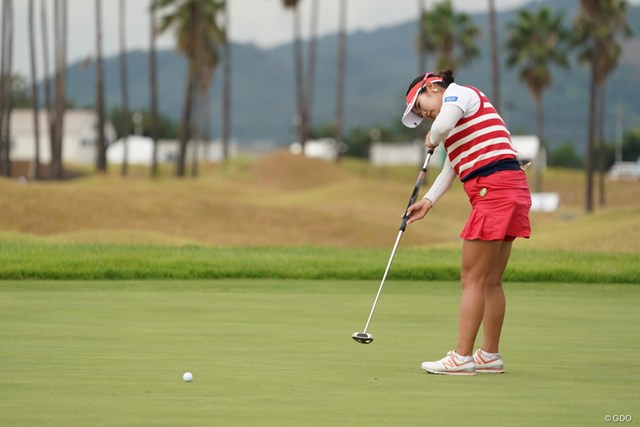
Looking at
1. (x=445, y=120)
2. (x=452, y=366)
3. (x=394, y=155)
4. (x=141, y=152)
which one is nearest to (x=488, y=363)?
(x=452, y=366)

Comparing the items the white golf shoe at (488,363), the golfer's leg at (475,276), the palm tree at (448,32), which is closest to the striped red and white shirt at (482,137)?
the golfer's leg at (475,276)

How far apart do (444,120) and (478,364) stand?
158 centimetres

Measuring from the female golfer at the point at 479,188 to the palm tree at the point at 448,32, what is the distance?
9662cm

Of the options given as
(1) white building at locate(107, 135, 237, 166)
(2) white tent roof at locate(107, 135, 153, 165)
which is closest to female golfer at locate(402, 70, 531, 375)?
(1) white building at locate(107, 135, 237, 166)

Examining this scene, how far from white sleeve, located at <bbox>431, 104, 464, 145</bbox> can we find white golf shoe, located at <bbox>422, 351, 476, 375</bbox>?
1383 mm

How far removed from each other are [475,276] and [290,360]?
132 cm

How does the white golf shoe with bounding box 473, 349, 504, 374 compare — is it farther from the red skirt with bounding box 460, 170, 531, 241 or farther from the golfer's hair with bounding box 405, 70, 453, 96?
the golfer's hair with bounding box 405, 70, 453, 96

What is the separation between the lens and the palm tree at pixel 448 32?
105 metres

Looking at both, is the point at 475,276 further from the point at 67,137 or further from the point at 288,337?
the point at 67,137

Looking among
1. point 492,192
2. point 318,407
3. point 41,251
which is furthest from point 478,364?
point 41,251

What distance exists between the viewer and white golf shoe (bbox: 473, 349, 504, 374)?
29.2ft

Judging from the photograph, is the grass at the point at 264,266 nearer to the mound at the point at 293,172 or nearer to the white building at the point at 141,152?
the mound at the point at 293,172

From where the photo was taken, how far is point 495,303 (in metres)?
9.29

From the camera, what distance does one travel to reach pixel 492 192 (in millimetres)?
9047
